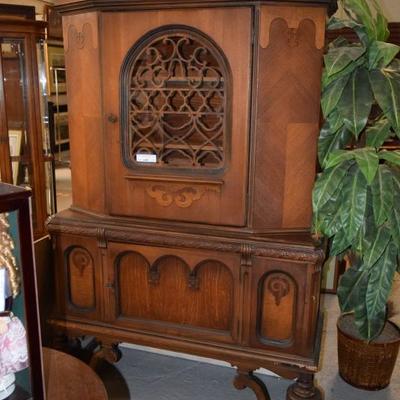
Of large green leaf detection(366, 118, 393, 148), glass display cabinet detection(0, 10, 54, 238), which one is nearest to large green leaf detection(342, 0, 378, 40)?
large green leaf detection(366, 118, 393, 148)

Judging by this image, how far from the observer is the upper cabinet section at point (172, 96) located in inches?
66.6

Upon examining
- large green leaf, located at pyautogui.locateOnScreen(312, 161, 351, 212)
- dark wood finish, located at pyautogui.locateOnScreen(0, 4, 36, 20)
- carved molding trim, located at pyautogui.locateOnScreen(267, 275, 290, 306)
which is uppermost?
dark wood finish, located at pyautogui.locateOnScreen(0, 4, 36, 20)

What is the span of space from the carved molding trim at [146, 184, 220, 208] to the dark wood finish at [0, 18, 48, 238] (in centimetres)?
→ 169

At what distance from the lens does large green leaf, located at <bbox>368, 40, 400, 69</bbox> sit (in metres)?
1.59

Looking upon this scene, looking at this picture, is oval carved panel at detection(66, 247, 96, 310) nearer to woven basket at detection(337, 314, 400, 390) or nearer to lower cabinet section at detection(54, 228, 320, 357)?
lower cabinet section at detection(54, 228, 320, 357)

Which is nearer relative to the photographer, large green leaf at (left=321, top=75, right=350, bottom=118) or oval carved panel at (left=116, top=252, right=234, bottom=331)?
large green leaf at (left=321, top=75, right=350, bottom=118)

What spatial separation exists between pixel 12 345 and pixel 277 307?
1049 millimetres

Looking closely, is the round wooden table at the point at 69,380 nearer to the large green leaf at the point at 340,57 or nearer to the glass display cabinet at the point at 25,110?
the large green leaf at the point at 340,57

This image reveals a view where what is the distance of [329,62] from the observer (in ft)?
5.17

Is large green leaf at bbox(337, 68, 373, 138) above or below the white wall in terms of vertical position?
below

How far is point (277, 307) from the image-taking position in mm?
1738

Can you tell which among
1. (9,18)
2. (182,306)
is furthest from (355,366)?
(9,18)

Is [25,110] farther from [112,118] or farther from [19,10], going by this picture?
[19,10]

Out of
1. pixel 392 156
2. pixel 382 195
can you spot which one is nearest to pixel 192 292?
pixel 382 195
